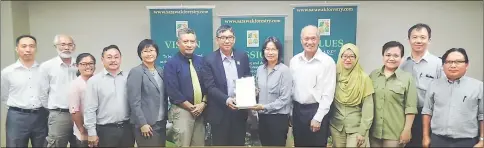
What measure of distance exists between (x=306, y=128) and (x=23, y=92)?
205 cm

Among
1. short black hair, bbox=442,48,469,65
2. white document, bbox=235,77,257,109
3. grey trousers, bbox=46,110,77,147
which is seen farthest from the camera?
grey trousers, bbox=46,110,77,147

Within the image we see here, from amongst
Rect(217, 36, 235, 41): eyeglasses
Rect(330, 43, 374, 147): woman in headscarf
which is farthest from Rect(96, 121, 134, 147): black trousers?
Rect(330, 43, 374, 147): woman in headscarf

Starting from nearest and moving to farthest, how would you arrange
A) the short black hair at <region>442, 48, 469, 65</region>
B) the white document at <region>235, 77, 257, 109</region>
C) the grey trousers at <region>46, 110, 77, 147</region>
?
the short black hair at <region>442, 48, 469, 65</region> → the white document at <region>235, 77, 257, 109</region> → the grey trousers at <region>46, 110, 77, 147</region>

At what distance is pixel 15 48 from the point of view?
2.99 m

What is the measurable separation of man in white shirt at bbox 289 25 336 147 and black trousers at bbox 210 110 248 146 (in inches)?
15.4

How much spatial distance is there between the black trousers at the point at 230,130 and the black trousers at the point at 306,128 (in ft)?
1.21

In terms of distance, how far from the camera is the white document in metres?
2.92

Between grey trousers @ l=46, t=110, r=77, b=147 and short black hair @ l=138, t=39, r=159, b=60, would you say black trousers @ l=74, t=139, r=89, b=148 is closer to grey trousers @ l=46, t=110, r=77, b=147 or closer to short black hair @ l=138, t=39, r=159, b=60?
grey trousers @ l=46, t=110, r=77, b=147

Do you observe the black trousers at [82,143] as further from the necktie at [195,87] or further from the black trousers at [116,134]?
the necktie at [195,87]

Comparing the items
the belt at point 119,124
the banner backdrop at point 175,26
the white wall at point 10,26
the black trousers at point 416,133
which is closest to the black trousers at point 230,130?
the banner backdrop at point 175,26

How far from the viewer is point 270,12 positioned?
2947 millimetres

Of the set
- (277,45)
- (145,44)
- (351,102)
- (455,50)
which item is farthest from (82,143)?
(455,50)

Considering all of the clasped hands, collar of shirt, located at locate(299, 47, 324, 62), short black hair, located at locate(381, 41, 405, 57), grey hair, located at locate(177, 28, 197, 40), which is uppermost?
grey hair, located at locate(177, 28, 197, 40)

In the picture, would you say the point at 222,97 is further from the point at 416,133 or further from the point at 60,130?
the point at 416,133
